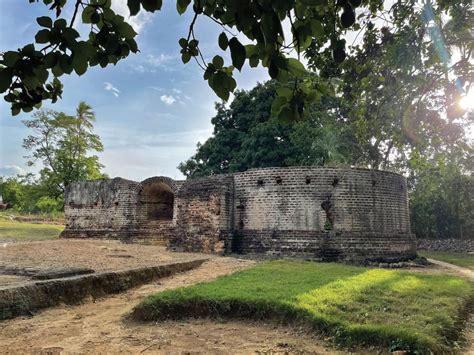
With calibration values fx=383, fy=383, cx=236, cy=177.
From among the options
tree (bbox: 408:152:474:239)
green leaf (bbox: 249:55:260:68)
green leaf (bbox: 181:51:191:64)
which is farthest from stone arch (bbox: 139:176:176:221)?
tree (bbox: 408:152:474:239)

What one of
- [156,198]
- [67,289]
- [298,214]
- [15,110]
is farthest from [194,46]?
[156,198]

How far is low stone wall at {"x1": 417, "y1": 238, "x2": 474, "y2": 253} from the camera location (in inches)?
746

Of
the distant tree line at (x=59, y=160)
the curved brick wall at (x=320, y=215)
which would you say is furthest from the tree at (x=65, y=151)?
the curved brick wall at (x=320, y=215)

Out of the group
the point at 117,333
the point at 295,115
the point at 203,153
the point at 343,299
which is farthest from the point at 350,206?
the point at 203,153

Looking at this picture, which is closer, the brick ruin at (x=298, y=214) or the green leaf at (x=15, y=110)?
the green leaf at (x=15, y=110)

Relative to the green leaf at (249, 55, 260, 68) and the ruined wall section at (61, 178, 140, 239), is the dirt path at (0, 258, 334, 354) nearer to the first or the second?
the green leaf at (249, 55, 260, 68)

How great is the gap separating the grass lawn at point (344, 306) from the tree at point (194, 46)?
284 centimetres

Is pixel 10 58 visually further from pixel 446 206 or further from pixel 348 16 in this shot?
pixel 446 206

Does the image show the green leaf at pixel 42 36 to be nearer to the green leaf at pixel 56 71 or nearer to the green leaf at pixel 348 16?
the green leaf at pixel 56 71

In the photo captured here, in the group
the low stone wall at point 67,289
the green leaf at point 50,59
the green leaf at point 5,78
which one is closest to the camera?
the green leaf at point 5,78

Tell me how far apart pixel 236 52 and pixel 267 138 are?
18.9m

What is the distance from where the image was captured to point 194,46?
2.17m

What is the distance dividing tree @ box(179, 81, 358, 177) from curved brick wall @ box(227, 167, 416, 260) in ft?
23.8

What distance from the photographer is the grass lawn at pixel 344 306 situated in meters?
3.90
